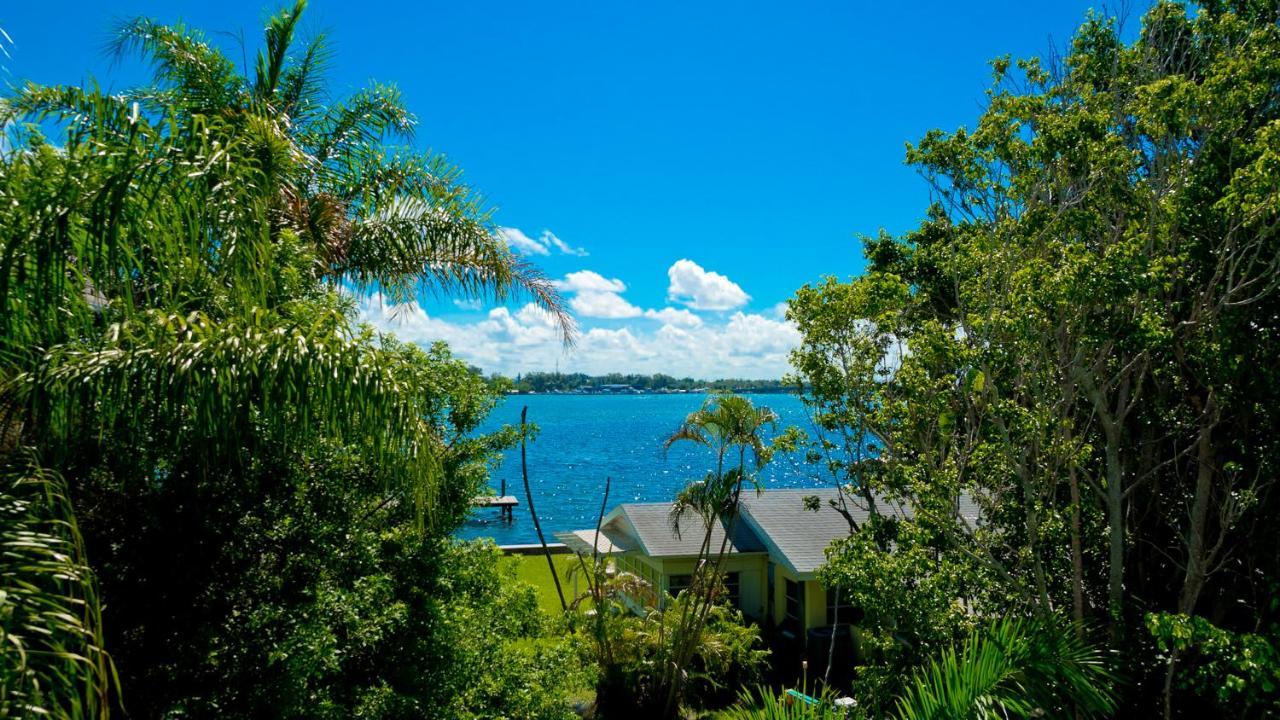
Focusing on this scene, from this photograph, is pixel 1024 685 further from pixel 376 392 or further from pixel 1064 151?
pixel 376 392

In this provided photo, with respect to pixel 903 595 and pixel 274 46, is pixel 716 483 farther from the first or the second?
pixel 274 46

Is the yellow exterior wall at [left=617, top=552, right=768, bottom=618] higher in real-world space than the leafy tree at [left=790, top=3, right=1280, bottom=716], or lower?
lower

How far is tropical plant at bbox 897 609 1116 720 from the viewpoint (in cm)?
632

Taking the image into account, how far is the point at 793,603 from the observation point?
1917 centimetres

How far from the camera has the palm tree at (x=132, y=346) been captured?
3.53 meters

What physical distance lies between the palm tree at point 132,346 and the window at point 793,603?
46.6 ft

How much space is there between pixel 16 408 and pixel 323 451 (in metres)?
2.35

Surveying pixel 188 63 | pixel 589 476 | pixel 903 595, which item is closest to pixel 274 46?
pixel 188 63

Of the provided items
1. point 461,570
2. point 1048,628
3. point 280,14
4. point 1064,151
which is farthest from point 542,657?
point 280,14

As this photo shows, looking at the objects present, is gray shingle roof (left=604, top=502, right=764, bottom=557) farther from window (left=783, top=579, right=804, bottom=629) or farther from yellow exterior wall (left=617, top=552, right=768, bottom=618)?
window (left=783, top=579, right=804, bottom=629)

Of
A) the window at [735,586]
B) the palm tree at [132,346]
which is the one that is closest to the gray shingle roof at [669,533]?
the window at [735,586]

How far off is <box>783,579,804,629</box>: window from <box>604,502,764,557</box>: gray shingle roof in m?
1.19

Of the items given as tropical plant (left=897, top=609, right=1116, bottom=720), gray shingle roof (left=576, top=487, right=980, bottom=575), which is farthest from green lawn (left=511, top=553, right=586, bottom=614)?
tropical plant (left=897, top=609, right=1116, bottom=720)

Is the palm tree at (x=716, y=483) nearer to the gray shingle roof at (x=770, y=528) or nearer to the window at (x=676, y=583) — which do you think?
the gray shingle roof at (x=770, y=528)
